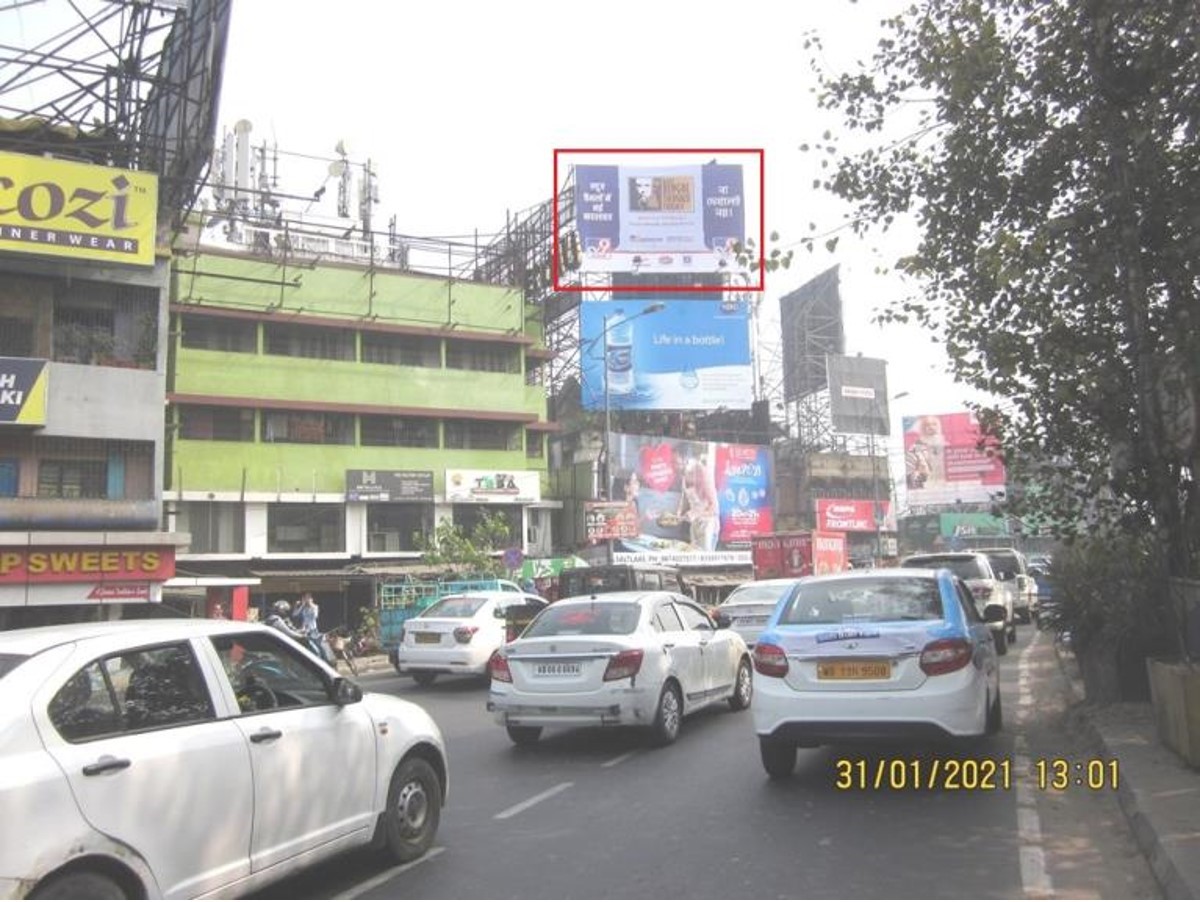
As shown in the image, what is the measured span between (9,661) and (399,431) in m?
33.5

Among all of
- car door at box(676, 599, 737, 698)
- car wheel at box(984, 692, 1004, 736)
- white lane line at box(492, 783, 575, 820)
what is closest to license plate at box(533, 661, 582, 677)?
white lane line at box(492, 783, 575, 820)

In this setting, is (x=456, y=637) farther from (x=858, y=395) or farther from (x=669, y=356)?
(x=858, y=395)

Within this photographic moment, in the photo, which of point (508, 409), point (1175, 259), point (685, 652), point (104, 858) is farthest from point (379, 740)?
point (508, 409)

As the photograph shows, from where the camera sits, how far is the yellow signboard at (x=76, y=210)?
836 inches

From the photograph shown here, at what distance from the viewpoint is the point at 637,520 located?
45.4m

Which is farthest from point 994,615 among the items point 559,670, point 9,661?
point 9,661

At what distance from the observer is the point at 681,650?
397 inches

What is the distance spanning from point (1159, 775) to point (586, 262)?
4249 centimetres

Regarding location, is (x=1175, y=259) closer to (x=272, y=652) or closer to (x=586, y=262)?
(x=272, y=652)

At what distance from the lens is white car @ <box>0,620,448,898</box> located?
3.85 meters

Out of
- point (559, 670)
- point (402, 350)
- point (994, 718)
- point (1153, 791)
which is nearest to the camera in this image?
point (1153, 791)

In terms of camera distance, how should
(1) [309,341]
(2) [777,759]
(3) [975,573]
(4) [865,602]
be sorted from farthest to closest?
(1) [309,341], (3) [975,573], (4) [865,602], (2) [777,759]

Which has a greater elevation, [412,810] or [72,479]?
[72,479]

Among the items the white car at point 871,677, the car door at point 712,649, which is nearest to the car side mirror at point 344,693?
the white car at point 871,677
